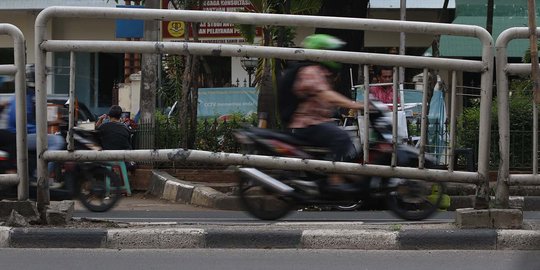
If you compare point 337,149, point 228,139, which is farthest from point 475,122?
point 337,149

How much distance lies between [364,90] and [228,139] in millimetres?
3720

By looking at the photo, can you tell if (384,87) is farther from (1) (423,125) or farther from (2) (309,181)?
(2) (309,181)

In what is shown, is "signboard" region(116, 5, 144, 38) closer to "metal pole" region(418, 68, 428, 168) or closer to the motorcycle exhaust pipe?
the motorcycle exhaust pipe

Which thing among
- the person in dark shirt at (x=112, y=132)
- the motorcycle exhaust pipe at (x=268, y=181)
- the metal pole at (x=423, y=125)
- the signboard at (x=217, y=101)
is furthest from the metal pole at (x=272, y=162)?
the signboard at (x=217, y=101)

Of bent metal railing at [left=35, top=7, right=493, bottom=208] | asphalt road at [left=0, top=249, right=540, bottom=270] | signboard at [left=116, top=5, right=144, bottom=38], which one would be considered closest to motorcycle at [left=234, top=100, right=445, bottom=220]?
bent metal railing at [left=35, top=7, right=493, bottom=208]

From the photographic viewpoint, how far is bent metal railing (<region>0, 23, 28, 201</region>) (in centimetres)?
628

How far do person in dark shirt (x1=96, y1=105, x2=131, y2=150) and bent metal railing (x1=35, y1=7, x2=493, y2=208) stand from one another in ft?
5.41

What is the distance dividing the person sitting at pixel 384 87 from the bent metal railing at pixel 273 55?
1.22 ft

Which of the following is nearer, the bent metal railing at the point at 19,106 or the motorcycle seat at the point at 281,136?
the bent metal railing at the point at 19,106

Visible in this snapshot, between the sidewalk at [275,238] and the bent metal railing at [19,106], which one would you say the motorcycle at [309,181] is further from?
the bent metal railing at [19,106]

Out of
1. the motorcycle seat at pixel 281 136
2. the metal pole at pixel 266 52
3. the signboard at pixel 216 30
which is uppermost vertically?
the signboard at pixel 216 30

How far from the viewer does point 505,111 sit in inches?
245

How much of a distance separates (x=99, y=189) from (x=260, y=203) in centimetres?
189

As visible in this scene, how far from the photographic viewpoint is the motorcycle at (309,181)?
6.57 metres
